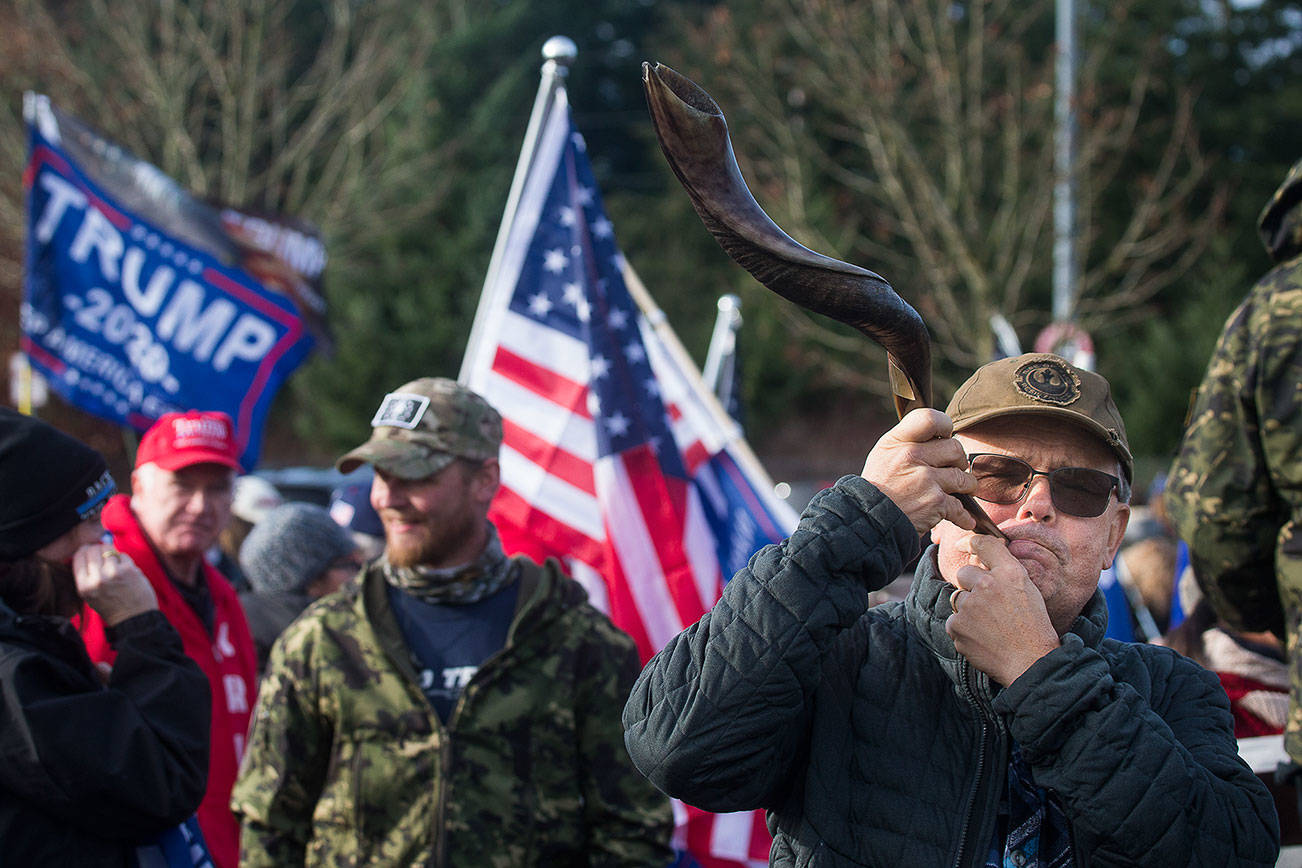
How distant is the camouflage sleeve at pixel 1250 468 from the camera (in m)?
3.05

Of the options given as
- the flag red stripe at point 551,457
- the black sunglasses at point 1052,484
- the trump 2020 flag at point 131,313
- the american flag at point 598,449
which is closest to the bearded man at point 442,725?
the american flag at point 598,449

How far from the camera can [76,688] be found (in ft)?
8.65

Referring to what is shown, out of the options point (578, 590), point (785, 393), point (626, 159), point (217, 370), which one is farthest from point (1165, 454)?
point (578, 590)

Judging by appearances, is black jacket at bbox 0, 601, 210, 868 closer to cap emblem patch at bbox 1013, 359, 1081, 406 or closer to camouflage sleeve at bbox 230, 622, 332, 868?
camouflage sleeve at bbox 230, 622, 332, 868

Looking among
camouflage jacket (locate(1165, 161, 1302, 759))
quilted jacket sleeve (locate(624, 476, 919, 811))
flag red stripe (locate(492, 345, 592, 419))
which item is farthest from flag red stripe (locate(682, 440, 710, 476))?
quilted jacket sleeve (locate(624, 476, 919, 811))

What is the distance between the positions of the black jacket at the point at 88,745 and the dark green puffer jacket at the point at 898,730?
123cm

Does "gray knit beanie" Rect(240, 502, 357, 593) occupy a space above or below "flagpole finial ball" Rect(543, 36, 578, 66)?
below

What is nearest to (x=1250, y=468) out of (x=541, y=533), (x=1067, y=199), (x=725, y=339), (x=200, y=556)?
(x=541, y=533)

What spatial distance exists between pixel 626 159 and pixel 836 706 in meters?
30.3

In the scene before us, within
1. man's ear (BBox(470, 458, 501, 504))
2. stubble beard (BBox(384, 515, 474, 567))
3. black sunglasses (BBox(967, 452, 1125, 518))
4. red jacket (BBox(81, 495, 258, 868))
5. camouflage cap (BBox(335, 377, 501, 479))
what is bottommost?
red jacket (BBox(81, 495, 258, 868))

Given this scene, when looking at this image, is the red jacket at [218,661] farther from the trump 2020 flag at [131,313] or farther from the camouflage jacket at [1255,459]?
the camouflage jacket at [1255,459]

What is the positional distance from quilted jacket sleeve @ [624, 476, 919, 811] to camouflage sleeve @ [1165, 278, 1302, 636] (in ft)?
5.62

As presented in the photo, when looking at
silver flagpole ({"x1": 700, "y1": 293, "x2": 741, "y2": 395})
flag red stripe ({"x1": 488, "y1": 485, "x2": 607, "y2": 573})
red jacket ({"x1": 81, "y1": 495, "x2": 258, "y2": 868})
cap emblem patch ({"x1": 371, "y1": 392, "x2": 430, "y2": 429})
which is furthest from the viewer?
silver flagpole ({"x1": 700, "y1": 293, "x2": 741, "y2": 395})

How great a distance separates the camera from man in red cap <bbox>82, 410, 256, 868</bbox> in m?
3.82
